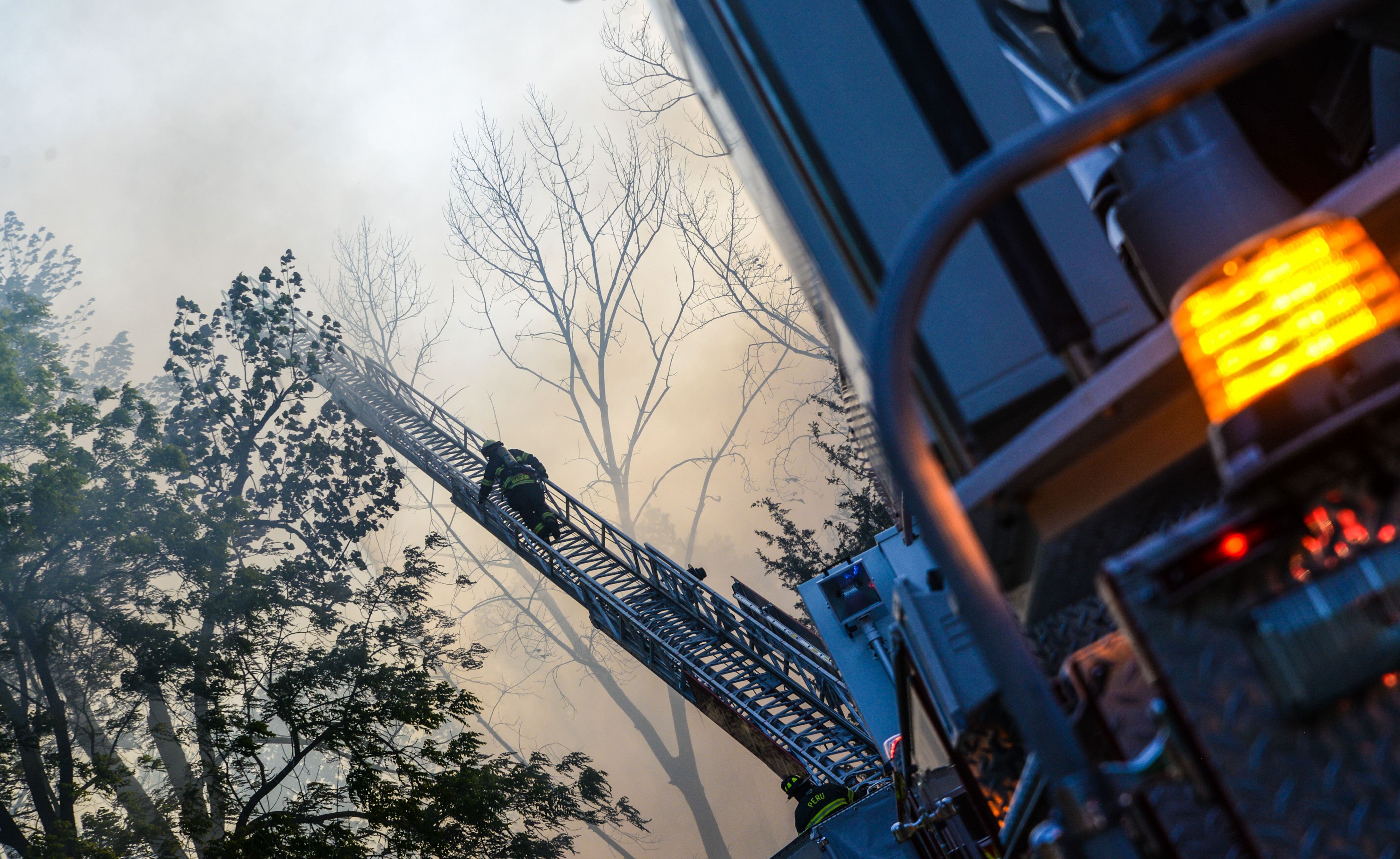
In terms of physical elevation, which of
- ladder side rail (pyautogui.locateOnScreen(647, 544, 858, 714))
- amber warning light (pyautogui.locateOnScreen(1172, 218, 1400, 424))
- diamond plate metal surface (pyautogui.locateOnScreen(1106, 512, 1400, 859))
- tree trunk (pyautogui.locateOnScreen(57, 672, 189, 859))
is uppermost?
tree trunk (pyautogui.locateOnScreen(57, 672, 189, 859))

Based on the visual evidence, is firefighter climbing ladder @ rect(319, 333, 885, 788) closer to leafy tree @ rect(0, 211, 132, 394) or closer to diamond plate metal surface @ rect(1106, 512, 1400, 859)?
diamond plate metal surface @ rect(1106, 512, 1400, 859)

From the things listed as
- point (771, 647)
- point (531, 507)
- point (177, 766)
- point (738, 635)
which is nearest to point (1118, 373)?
point (771, 647)

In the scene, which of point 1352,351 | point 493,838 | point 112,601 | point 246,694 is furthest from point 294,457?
point 1352,351

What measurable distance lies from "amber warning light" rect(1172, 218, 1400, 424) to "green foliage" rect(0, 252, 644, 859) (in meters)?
10.5

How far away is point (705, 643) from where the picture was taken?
10.8 meters

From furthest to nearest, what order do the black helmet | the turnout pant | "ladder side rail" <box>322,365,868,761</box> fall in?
the turnout pant
"ladder side rail" <box>322,365,868,761</box>
the black helmet

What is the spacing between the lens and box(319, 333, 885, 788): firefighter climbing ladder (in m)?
9.29

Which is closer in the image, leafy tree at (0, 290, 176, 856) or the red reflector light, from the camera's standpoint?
the red reflector light

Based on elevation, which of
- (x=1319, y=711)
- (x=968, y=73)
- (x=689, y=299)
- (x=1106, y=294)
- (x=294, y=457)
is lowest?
(x=1319, y=711)

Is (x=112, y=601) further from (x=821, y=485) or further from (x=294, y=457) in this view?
(x=821, y=485)

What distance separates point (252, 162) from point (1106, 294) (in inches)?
1330

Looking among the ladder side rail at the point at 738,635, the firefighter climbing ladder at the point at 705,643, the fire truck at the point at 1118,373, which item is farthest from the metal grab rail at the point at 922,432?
the ladder side rail at the point at 738,635

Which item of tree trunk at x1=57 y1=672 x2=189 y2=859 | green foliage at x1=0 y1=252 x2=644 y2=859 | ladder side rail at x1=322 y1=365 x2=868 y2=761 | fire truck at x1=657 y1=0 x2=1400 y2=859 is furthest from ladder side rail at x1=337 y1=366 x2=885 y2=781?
fire truck at x1=657 y1=0 x2=1400 y2=859

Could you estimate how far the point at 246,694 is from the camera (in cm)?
1129
